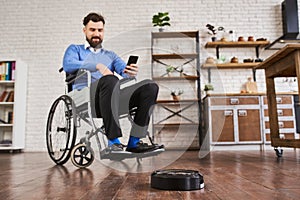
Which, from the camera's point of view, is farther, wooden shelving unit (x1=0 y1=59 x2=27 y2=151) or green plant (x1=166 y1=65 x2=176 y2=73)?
green plant (x1=166 y1=65 x2=176 y2=73)

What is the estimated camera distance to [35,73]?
509 centimetres

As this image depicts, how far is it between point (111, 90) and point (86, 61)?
41 cm

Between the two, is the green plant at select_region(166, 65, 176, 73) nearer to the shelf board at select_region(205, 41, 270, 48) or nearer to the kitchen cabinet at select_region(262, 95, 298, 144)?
the shelf board at select_region(205, 41, 270, 48)

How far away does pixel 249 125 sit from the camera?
14.3 feet

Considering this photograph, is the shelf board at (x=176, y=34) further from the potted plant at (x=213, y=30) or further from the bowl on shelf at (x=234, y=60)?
the bowl on shelf at (x=234, y=60)

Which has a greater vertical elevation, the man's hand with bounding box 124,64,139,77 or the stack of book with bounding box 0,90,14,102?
the stack of book with bounding box 0,90,14,102

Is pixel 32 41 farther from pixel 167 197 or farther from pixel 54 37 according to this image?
pixel 167 197

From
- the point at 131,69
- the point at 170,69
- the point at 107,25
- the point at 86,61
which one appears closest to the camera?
the point at 131,69

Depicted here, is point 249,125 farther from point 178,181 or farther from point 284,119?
point 178,181

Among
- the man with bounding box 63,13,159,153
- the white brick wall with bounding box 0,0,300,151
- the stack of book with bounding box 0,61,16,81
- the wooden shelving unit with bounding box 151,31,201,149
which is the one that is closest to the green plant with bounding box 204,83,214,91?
the wooden shelving unit with bounding box 151,31,201,149

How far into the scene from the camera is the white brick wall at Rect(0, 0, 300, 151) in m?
5.07

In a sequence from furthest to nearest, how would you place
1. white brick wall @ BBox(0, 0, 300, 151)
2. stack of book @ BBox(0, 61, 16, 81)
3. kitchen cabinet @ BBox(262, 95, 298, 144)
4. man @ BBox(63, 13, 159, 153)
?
1. white brick wall @ BBox(0, 0, 300, 151)
2. stack of book @ BBox(0, 61, 16, 81)
3. kitchen cabinet @ BBox(262, 95, 298, 144)
4. man @ BBox(63, 13, 159, 153)

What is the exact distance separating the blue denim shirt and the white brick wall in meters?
2.74

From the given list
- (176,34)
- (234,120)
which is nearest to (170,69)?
(176,34)
